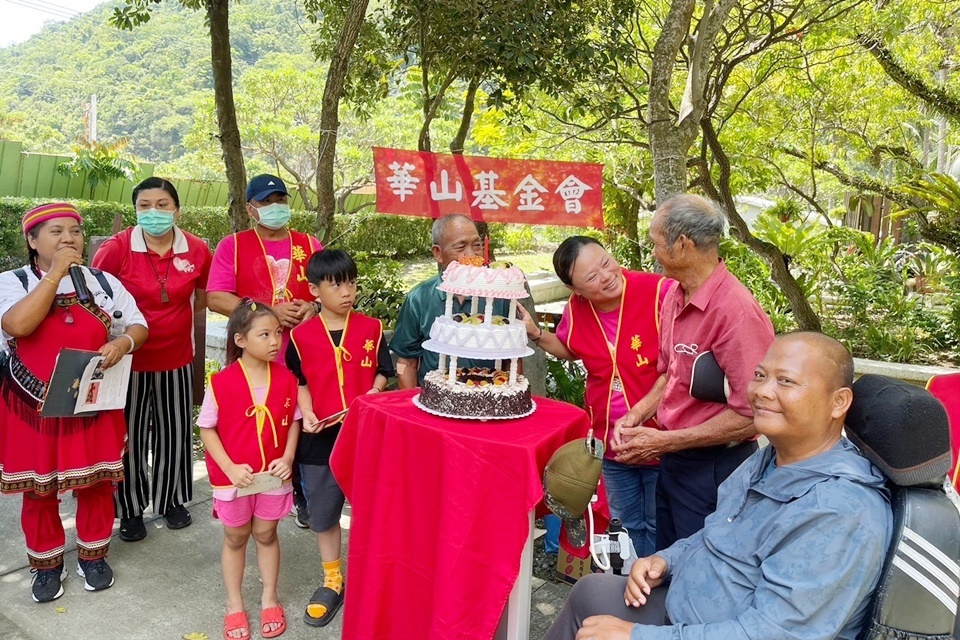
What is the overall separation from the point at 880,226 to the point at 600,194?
1376 centimetres

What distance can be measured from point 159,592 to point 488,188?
10.6ft

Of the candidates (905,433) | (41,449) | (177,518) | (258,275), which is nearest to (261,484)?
(41,449)

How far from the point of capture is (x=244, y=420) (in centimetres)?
310

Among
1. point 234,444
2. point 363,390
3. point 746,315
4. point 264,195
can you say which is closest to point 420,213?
point 264,195

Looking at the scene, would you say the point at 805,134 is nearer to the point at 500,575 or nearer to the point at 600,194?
the point at 600,194

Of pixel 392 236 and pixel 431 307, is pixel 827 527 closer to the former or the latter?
pixel 431 307

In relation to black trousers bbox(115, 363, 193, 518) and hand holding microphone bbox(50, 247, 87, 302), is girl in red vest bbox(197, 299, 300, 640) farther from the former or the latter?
black trousers bbox(115, 363, 193, 518)

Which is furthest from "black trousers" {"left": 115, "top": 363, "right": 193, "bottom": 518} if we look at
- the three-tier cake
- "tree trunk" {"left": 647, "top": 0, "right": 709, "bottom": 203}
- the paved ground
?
"tree trunk" {"left": 647, "top": 0, "right": 709, "bottom": 203}

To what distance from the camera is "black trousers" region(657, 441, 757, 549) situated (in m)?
2.71

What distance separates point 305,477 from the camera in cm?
335

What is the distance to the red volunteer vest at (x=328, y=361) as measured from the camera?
10.8 feet

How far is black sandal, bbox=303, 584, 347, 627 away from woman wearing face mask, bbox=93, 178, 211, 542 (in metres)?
1.21

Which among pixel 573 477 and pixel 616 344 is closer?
pixel 573 477

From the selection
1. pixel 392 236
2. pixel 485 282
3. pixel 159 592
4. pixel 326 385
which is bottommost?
pixel 159 592
